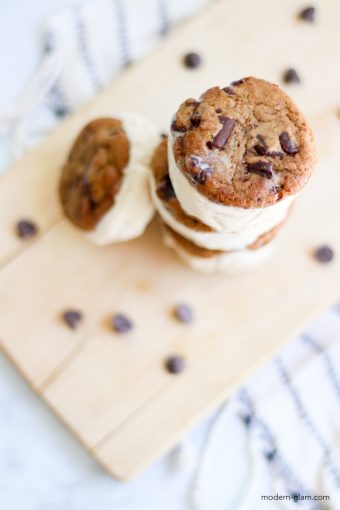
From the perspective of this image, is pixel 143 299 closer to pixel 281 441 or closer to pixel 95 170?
pixel 95 170

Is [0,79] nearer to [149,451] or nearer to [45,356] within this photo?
[45,356]

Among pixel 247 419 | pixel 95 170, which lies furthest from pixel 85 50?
pixel 247 419

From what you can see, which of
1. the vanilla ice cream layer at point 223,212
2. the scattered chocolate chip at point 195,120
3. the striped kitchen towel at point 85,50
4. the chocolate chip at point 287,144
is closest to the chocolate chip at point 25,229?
the striped kitchen towel at point 85,50

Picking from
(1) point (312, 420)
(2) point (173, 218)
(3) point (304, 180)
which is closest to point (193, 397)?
(1) point (312, 420)

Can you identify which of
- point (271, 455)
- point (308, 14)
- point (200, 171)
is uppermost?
point (200, 171)

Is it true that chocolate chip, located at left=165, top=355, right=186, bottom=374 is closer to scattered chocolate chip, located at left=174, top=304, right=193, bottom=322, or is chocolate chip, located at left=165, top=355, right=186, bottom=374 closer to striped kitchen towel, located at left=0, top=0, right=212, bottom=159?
scattered chocolate chip, located at left=174, top=304, right=193, bottom=322

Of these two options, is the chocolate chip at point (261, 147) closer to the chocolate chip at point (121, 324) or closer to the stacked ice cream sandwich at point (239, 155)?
the stacked ice cream sandwich at point (239, 155)
